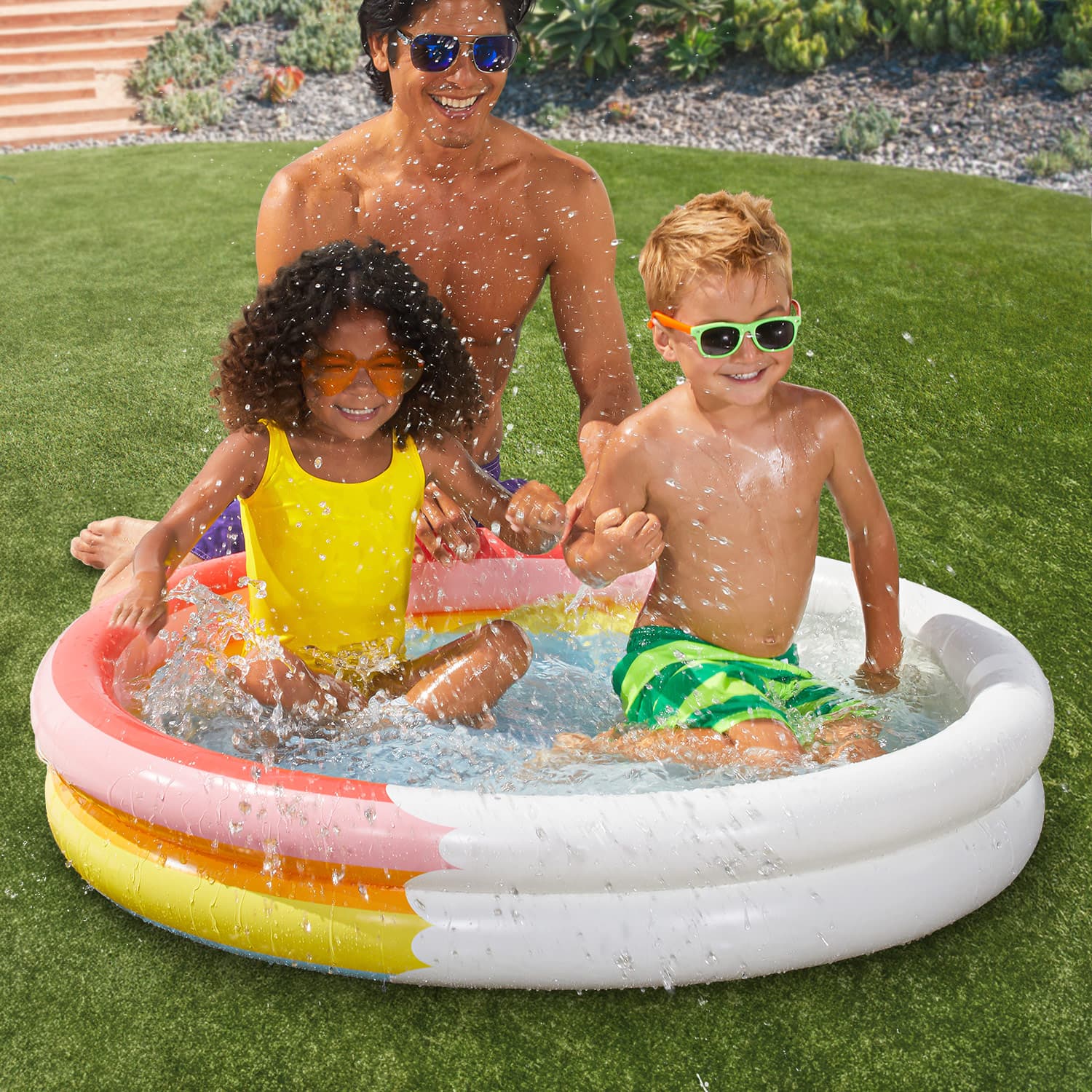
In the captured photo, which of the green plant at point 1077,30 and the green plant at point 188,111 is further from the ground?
the green plant at point 1077,30

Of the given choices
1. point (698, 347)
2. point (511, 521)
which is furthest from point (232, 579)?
point (698, 347)

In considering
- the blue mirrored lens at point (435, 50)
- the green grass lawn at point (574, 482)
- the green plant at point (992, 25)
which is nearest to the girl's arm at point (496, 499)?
the blue mirrored lens at point (435, 50)

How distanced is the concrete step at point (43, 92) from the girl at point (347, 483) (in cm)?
846

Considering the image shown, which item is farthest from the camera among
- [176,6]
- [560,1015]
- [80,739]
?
[176,6]

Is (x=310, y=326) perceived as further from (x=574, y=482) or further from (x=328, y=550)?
(x=574, y=482)

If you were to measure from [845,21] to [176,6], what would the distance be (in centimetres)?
567

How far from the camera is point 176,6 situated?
441 inches

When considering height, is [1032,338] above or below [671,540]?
below

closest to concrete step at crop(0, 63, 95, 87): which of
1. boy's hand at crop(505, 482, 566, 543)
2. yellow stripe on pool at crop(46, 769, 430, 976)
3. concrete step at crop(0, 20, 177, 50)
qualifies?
concrete step at crop(0, 20, 177, 50)

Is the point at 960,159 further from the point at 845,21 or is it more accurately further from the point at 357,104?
the point at 357,104

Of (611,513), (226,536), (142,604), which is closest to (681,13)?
(226,536)

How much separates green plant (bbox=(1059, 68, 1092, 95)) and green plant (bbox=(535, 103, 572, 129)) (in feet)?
11.3

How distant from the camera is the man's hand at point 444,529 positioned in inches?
131

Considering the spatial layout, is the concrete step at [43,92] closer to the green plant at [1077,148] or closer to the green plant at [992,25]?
the green plant at [992,25]
